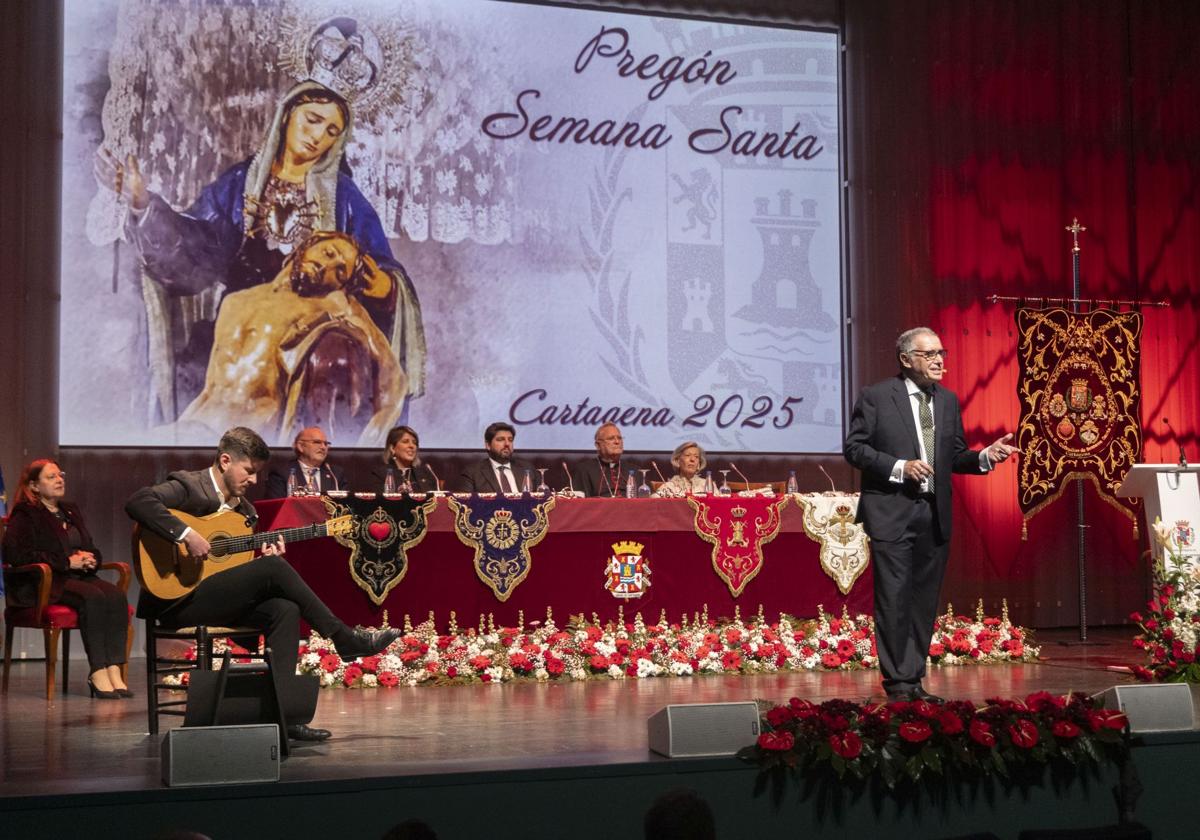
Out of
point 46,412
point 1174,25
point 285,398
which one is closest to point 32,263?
point 46,412

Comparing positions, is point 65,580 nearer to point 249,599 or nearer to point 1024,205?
point 249,599

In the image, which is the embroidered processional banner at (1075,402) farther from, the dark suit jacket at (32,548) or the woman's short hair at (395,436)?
the dark suit jacket at (32,548)

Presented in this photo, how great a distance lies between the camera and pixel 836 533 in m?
7.48

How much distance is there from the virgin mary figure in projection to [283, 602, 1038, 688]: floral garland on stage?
7.12ft

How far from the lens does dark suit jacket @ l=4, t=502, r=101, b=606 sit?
20.6ft

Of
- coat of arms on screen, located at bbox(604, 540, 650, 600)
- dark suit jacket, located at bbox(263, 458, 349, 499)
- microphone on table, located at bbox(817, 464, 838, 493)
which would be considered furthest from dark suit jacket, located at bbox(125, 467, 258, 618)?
microphone on table, located at bbox(817, 464, 838, 493)

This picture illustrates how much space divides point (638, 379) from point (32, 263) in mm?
3754

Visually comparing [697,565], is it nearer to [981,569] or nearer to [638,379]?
[638,379]

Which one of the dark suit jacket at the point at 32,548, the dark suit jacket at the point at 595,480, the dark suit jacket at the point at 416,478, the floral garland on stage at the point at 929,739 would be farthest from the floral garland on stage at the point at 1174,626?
the dark suit jacket at the point at 32,548

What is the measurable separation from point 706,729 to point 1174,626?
12.5 feet

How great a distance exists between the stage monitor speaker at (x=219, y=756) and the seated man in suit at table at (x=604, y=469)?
4.96 meters

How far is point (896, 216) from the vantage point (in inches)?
385

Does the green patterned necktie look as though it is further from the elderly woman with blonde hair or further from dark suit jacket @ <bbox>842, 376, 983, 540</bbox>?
the elderly woman with blonde hair

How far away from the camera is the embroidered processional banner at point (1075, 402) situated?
31.2ft
